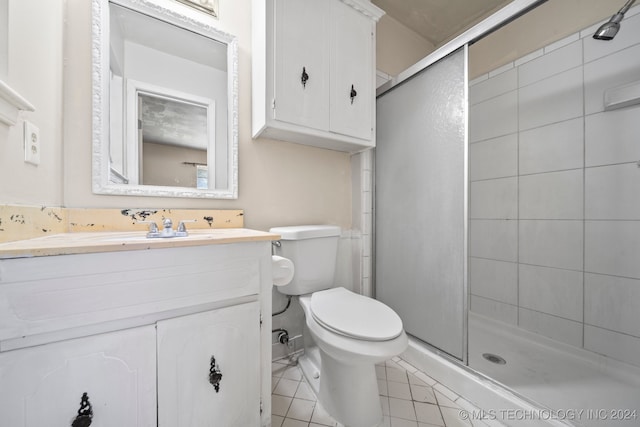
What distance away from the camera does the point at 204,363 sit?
2.38ft

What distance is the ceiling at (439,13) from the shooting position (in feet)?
5.64

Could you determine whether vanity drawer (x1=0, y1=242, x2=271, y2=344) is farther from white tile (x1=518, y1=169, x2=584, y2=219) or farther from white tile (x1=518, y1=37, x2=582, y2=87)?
white tile (x1=518, y1=37, x2=582, y2=87)

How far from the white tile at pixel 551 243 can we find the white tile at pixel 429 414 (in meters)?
1.20

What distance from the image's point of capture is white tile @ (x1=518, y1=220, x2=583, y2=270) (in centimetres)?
142

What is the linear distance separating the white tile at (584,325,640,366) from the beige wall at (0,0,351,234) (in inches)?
63.8

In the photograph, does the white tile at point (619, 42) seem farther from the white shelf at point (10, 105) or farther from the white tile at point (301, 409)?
the white shelf at point (10, 105)

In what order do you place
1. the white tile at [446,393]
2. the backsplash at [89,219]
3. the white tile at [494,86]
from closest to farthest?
the backsplash at [89,219] → the white tile at [446,393] → the white tile at [494,86]

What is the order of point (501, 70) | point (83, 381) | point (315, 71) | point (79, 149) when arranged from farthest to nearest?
point (501, 70) < point (315, 71) < point (79, 149) < point (83, 381)

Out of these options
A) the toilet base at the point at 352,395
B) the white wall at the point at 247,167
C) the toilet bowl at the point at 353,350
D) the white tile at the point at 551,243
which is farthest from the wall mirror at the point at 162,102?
the white tile at the point at 551,243

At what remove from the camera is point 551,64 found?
1.51m

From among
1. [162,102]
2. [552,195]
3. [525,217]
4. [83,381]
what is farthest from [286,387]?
[552,195]

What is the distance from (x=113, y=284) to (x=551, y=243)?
2.21m

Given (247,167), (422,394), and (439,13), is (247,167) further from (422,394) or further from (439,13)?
(439,13)

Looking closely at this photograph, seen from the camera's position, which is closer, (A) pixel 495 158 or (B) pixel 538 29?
(B) pixel 538 29
